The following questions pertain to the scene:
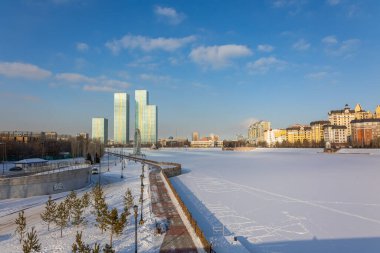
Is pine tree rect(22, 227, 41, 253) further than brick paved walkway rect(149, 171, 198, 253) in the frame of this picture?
No

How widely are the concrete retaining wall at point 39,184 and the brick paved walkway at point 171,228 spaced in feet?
33.0

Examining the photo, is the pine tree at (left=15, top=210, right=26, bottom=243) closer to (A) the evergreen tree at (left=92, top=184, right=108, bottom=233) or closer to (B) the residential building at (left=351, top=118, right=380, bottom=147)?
(A) the evergreen tree at (left=92, top=184, right=108, bottom=233)

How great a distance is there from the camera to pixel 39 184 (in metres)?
30.8

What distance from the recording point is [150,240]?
17.1 meters

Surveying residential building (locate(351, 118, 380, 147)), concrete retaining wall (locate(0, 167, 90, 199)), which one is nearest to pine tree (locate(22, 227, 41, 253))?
concrete retaining wall (locate(0, 167, 90, 199))

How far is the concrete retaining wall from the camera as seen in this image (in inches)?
1140

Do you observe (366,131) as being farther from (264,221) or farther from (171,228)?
(171,228)

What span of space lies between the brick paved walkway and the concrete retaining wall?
396 inches

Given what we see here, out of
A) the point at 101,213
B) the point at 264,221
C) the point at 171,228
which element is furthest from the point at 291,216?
the point at 101,213

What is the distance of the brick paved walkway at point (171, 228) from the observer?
15.5 meters

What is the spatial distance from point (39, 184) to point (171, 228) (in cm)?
1824

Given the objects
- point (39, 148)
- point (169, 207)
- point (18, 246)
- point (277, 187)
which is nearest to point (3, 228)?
point (18, 246)

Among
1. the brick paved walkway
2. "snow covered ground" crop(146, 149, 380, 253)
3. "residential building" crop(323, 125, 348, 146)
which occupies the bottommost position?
"snow covered ground" crop(146, 149, 380, 253)

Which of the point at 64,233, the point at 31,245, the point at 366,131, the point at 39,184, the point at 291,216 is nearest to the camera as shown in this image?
the point at 31,245
